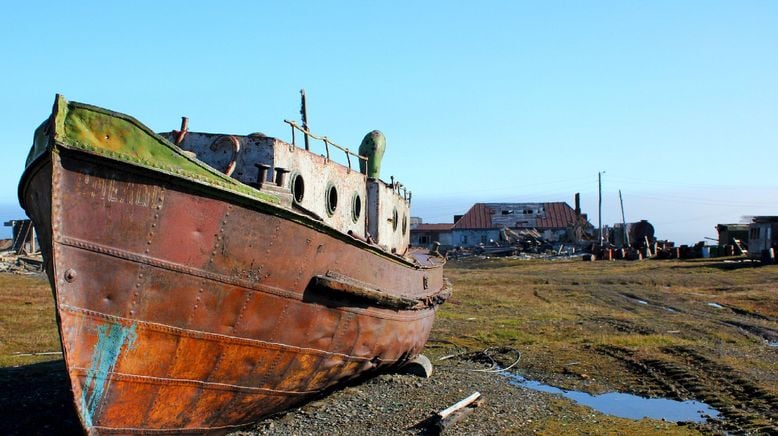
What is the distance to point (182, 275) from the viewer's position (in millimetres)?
6406

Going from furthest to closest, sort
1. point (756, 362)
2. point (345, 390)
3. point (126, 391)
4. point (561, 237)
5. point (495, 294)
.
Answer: point (561, 237), point (495, 294), point (756, 362), point (345, 390), point (126, 391)

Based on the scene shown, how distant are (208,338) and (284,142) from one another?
8.79ft

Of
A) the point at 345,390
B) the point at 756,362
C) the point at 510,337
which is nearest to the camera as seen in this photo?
the point at 345,390

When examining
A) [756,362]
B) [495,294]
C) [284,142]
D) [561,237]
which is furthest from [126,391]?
[561,237]

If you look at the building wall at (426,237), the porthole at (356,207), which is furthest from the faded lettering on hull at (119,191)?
the building wall at (426,237)

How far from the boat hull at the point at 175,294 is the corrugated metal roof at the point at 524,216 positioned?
61418 millimetres

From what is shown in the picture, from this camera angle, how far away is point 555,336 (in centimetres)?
1681

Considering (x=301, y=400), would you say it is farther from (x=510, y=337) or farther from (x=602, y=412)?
(x=510, y=337)

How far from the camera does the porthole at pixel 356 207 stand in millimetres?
10828

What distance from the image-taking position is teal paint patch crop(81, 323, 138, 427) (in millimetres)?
6102

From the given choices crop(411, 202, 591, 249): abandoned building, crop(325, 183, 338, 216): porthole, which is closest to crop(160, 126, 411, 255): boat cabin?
crop(325, 183, 338, 216): porthole

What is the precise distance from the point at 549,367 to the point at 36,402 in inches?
332

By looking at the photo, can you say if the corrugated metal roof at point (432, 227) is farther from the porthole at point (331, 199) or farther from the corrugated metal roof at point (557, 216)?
the porthole at point (331, 199)

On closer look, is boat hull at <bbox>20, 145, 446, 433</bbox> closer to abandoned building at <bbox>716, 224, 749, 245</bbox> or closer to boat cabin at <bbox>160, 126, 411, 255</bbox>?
boat cabin at <bbox>160, 126, 411, 255</bbox>
